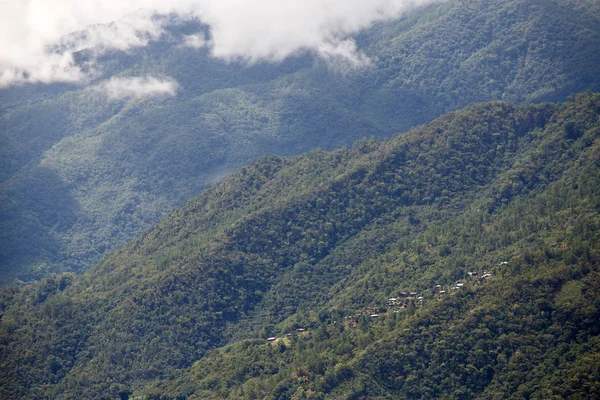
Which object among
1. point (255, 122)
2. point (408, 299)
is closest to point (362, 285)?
point (408, 299)

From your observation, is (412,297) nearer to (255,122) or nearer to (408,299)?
(408,299)

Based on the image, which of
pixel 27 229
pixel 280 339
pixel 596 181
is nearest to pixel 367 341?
pixel 280 339

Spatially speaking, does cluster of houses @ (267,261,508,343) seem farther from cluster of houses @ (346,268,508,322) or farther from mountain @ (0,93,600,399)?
mountain @ (0,93,600,399)

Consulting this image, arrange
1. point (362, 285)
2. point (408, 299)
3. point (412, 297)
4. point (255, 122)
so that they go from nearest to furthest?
point (408, 299) < point (412, 297) < point (362, 285) < point (255, 122)

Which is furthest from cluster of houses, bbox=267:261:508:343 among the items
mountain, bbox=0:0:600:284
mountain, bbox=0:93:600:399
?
mountain, bbox=0:0:600:284

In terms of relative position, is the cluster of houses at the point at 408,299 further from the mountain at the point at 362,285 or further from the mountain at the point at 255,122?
the mountain at the point at 255,122

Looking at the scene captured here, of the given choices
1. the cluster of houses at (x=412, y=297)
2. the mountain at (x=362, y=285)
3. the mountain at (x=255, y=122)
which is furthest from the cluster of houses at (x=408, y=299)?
the mountain at (x=255, y=122)

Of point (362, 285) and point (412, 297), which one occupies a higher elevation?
point (362, 285)
